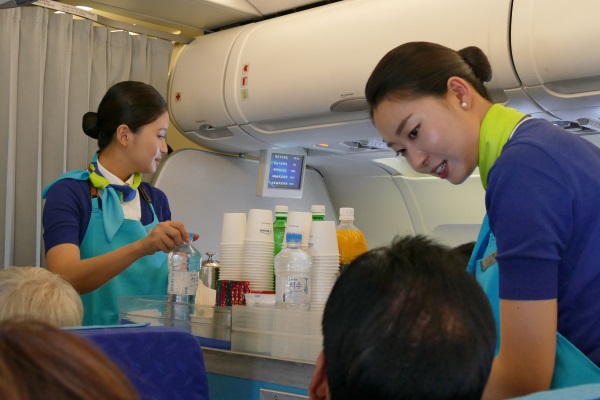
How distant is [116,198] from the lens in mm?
2889

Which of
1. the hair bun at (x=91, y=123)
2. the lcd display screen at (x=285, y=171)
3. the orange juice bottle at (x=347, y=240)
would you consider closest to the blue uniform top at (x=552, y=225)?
the orange juice bottle at (x=347, y=240)

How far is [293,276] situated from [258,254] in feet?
0.80

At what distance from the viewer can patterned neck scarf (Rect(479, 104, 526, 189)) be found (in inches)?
59.9

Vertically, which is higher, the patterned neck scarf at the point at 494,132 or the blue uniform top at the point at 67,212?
the patterned neck scarf at the point at 494,132

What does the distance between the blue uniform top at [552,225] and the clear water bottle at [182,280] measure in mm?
1313

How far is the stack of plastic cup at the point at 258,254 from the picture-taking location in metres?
2.49

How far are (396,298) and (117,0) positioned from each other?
9.85 ft

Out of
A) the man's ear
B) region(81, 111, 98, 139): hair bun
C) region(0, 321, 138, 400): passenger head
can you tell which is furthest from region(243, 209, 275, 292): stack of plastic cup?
region(0, 321, 138, 400): passenger head

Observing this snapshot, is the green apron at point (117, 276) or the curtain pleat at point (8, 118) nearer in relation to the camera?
→ the green apron at point (117, 276)

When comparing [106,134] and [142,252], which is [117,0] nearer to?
[106,134]

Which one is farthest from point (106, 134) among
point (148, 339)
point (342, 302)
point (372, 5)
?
point (342, 302)

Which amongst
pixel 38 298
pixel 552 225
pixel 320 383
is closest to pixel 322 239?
pixel 38 298

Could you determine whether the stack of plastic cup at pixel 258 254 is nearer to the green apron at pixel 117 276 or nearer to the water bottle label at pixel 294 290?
the water bottle label at pixel 294 290

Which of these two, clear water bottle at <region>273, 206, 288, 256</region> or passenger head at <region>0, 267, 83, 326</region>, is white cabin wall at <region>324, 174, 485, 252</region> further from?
passenger head at <region>0, 267, 83, 326</region>
